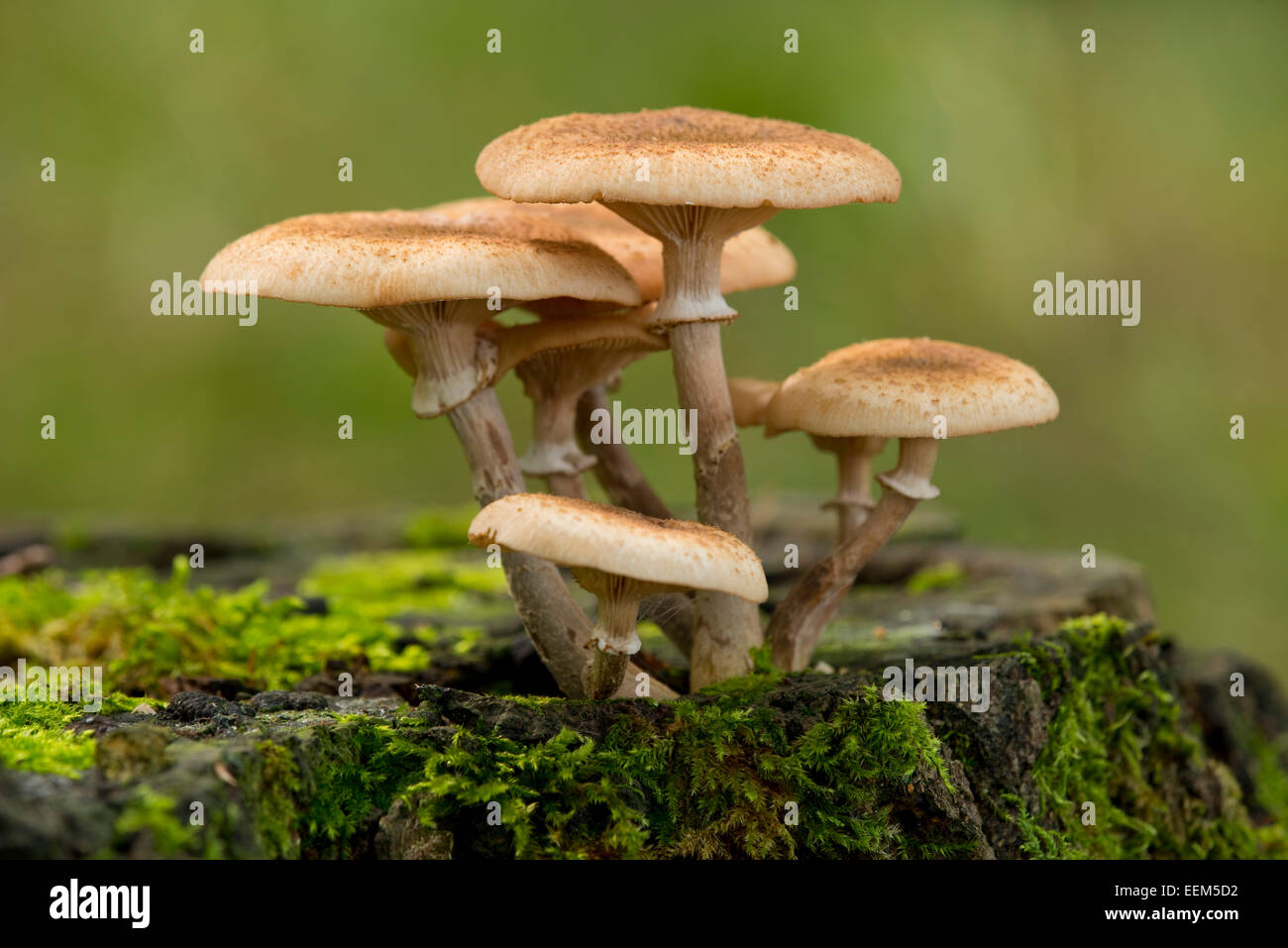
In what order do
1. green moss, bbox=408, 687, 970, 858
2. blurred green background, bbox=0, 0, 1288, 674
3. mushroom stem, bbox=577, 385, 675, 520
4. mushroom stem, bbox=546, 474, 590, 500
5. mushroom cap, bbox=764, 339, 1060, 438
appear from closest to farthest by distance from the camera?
green moss, bbox=408, 687, 970, 858
mushroom cap, bbox=764, 339, 1060, 438
mushroom stem, bbox=546, 474, 590, 500
mushroom stem, bbox=577, 385, 675, 520
blurred green background, bbox=0, 0, 1288, 674

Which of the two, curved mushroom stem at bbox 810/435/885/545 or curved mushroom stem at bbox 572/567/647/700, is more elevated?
curved mushroom stem at bbox 810/435/885/545

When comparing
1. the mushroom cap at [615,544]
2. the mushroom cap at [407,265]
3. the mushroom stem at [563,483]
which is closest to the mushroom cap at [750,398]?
the mushroom stem at [563,483]

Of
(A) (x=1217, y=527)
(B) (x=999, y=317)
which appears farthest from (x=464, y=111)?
(A) (x=1217, y=527)

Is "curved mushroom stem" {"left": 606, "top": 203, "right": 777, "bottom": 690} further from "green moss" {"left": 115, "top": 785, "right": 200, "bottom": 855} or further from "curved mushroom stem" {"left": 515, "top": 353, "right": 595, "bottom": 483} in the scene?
"green moss" {"left": 115, "top": 785, "right": 200, "bottom": 855}

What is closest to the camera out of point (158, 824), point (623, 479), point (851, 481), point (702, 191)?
point (158, 824)

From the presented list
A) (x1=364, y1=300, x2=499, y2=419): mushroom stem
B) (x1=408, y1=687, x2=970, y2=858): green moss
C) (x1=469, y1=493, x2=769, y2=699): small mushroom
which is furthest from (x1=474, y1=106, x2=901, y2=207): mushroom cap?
(x1=408, y1=687, x2=970, y2=858): green moss

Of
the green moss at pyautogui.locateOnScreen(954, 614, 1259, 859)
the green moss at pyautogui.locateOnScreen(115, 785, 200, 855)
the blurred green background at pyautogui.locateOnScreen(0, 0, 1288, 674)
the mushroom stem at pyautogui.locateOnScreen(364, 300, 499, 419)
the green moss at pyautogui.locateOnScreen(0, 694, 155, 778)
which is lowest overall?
the green moss at pyautogui.locateOnScreen(954, 614, 1259, 859)

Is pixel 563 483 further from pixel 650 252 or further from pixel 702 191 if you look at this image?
pixel 702 191

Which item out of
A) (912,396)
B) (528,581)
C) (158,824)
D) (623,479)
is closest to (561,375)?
(623,479)
